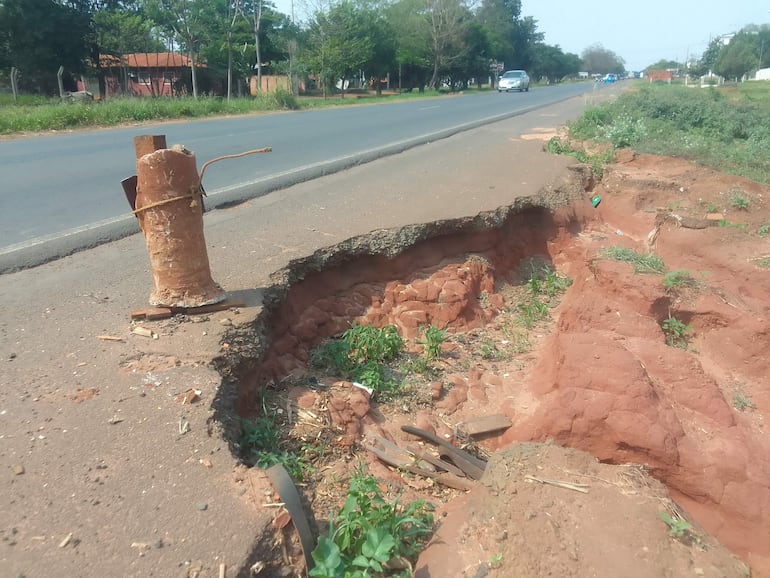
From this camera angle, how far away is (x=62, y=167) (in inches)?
360

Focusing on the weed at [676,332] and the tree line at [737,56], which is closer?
the weed at [676,332]

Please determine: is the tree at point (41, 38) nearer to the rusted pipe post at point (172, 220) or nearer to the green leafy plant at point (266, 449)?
the rusted pipe post at point (172, 220)

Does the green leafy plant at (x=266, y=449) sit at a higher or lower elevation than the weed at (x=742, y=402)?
higher

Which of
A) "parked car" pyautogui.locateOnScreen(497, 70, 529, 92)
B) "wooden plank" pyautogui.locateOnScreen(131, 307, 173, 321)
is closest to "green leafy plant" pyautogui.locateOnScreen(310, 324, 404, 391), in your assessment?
"wooden plank" pyautogui.locateOnScreen(131, 307, 173, 321)

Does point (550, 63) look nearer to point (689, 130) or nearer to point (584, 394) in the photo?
point (689, 130)

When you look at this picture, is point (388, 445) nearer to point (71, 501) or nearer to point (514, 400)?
point (514, 400)

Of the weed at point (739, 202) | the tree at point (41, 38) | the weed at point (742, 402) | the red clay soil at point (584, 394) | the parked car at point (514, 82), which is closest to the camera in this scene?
the red clay soil at point (584, 394)

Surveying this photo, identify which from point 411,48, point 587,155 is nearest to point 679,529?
point 587,155

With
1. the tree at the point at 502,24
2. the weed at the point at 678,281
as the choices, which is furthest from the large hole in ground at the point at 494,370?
the tree at the point at 502,24

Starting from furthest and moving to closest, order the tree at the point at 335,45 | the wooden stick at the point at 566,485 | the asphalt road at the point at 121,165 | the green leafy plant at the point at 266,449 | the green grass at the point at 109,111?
the tree at the point at 335,45, the green grass at the point at 109,111, the asphalt road at the point at 121,165, the wooden stick at the point at 566,485, the green leafy plant at the point at 266,449

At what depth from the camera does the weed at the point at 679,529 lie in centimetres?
304

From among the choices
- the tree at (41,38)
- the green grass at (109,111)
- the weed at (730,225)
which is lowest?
the weed at (730,225)

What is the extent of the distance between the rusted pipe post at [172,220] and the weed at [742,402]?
452 centimetres

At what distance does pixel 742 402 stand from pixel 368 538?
4.21 metres
